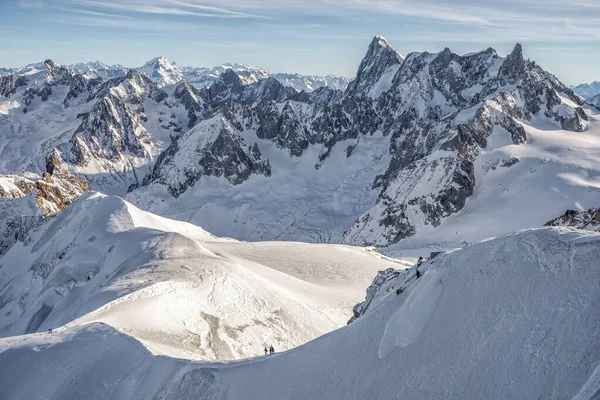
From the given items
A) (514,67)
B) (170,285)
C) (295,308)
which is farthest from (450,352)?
(514,67)

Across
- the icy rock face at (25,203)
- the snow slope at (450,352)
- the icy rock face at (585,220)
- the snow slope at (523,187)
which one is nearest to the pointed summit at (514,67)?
the snow slope at (523,187)

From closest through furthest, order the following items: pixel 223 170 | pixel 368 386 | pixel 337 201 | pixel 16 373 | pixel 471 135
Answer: pixel 368 386 → pixel 16 373 → pixel 471 135 → pixel 337 201 → pixel 223 170

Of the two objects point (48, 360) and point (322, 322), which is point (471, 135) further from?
point (48, 360)

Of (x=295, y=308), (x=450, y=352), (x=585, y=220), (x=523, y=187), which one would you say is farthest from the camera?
(x=523, y=187)

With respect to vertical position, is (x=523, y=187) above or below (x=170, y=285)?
below

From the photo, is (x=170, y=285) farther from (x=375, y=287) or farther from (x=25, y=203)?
(x=25, y=203)

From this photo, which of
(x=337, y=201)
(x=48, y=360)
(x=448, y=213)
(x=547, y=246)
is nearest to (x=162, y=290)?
(x=48, y=360)
